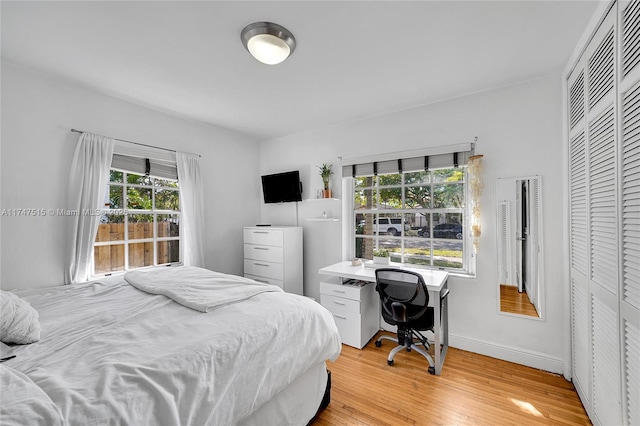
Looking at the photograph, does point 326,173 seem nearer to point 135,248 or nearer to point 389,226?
point 389,226

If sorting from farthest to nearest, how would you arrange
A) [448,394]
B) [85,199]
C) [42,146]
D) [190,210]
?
[190,210] → [85,199] → [42,146] → [448,394]

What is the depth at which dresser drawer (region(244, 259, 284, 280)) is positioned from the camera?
11.5 feet

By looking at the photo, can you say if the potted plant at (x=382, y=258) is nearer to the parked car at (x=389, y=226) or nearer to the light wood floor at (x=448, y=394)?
the parked car at (x=389, y=226)

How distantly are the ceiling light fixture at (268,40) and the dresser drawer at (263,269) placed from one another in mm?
2474

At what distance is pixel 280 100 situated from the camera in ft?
9.23

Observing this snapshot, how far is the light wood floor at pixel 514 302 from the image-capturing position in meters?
2.46

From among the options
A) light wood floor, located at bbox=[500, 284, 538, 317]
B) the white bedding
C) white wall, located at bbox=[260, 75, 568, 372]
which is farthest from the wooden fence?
light wood floor, located at bbox=[500, 284, 538, 317]

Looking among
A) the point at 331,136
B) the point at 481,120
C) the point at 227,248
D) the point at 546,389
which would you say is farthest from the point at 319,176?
the point at 546,389

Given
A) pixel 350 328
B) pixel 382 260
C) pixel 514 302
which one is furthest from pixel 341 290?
pixel 514 302

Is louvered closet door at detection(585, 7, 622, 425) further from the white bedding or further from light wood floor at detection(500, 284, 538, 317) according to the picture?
the white bedding

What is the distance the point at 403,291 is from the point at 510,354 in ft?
4.16

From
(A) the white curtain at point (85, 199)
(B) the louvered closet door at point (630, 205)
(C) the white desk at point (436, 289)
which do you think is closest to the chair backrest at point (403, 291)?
(C) the white desk at point (436, 289)

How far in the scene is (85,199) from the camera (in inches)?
97.3

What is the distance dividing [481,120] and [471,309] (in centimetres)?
198
